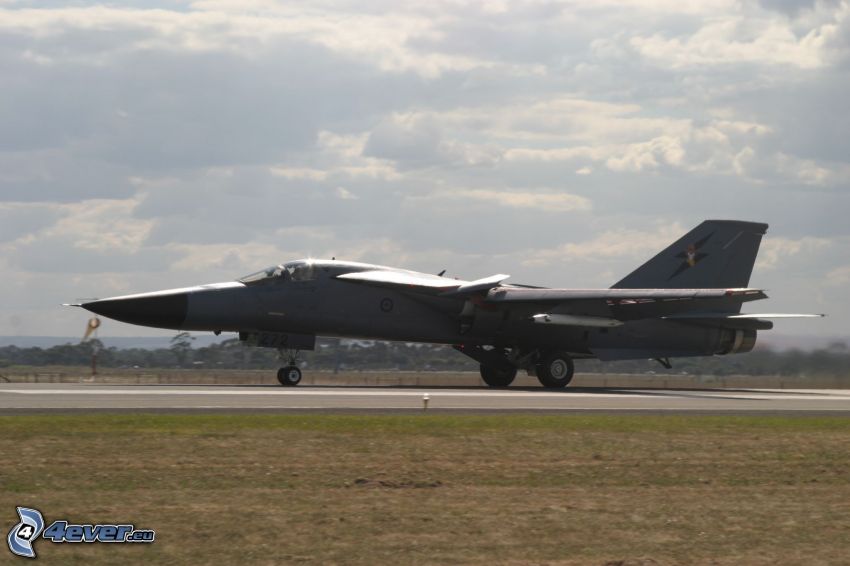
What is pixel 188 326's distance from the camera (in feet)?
98.3

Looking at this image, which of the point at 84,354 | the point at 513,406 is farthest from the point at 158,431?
the point at 84,354

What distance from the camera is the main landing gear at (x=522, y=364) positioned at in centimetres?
3319

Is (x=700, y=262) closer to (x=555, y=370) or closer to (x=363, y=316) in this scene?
(x=555, y=370)

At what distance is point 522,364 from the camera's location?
1326 inches

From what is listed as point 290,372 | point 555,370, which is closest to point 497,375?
point 555,370

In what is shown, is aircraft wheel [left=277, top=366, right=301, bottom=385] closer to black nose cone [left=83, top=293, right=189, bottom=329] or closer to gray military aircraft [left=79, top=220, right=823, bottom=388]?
gray military aircraft [left=79, top=220, right=823, bottom=388]

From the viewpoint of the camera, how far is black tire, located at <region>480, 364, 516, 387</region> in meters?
34.2

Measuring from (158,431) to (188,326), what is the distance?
45.9 ft

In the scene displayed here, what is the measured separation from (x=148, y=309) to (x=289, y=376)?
4186 mm

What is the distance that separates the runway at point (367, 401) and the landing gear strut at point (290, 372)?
9.51 ft

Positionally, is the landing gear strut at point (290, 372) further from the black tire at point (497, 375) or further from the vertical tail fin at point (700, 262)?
the vertical tail fin at point (700, 262)

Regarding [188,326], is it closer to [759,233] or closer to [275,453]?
[275,453]

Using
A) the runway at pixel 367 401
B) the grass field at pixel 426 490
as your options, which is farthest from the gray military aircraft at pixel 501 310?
the grass field at pixel 426 490

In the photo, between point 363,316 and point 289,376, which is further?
point 363,316
